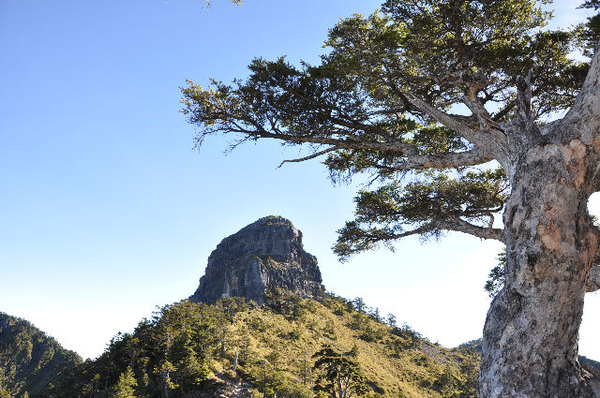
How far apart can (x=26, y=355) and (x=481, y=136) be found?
16553 cm

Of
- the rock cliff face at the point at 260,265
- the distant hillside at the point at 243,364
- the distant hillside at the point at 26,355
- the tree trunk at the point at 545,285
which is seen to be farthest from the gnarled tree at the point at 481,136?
the distant hillside at the point at 26,355

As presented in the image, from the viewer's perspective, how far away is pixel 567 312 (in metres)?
2.67

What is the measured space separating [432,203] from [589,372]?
6.95 m

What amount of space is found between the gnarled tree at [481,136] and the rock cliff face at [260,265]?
9771 centimetres

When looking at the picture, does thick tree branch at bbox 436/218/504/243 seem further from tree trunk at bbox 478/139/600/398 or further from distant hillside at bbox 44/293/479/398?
distant hillside at bbox 44/293/479/398

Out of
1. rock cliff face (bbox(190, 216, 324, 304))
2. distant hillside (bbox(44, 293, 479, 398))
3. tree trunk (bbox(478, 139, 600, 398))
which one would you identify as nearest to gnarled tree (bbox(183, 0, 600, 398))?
tree trunk (bbox(478, 139, 600, 398))

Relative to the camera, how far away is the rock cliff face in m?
107

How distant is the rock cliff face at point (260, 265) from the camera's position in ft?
352

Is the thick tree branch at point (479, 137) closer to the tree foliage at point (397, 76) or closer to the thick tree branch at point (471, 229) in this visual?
the tree foliage at point (397, 76)

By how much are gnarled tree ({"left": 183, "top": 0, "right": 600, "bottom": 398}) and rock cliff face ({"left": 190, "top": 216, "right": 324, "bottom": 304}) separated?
321ft

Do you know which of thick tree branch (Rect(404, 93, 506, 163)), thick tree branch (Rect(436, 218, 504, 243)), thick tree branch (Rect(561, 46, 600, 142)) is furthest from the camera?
thick tree branch (Rect(436, 218, 504, 243))

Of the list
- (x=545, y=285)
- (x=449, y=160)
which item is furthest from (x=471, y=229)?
(x=545, y=285)

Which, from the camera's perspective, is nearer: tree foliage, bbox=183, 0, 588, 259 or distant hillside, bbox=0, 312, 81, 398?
tree foliage, bbox=183, 0, 588, 259

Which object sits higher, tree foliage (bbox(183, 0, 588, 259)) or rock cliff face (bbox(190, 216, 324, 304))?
rock cliff face (bbox(190, 216, 324, 304))
